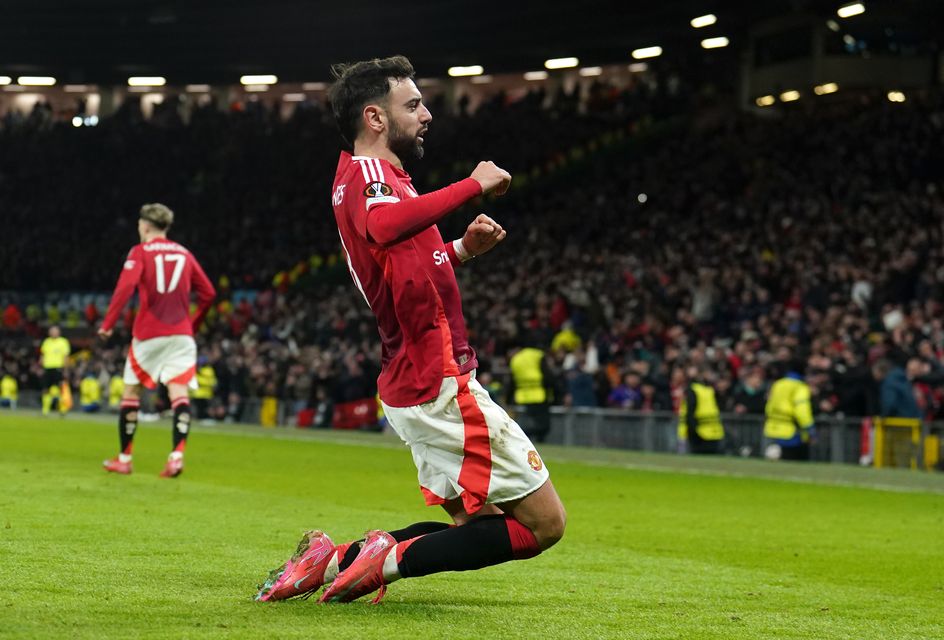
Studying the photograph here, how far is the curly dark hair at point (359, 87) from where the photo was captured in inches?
226

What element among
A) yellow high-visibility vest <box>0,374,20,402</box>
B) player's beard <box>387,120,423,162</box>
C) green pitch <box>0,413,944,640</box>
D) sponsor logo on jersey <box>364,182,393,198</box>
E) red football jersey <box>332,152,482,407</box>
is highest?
player's beard <box>387,120,423,162</box>

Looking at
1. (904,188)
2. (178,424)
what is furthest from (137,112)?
(178,424)

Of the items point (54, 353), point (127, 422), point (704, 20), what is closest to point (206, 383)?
point (54, 353)

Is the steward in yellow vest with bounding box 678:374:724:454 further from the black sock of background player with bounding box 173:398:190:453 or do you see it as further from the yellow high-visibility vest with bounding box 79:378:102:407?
the yellow high-visibility vest with bounding box 79:378:102:407

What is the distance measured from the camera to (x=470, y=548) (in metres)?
5.62

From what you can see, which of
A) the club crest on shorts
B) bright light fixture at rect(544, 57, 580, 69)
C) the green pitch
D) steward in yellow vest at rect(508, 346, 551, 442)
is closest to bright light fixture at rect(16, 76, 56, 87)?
bright light fixture at rect(544, 57, 580, 69)

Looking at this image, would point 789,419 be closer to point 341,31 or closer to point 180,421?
point 180,421

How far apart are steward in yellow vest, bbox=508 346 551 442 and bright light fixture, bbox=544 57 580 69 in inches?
1171

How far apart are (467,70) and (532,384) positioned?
103 ft

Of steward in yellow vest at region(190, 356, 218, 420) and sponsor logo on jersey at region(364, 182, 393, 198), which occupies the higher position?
sponsor logo on jersey at region(364, 182, 393, 198)

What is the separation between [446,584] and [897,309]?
62.7 ft

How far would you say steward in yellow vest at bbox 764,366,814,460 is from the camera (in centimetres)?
1931

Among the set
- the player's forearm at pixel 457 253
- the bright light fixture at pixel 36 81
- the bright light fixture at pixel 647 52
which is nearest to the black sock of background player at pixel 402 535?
the player's forearm at pixel 457 253

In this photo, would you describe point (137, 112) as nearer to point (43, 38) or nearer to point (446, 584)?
point (43, 38)
